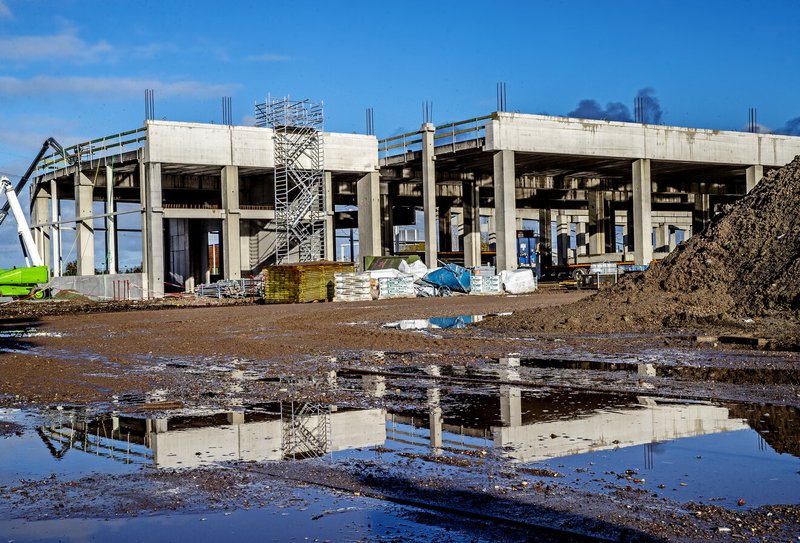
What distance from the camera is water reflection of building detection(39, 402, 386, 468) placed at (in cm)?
734

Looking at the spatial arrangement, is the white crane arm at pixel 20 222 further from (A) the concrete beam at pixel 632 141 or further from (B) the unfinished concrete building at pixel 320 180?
(A) the concrete beam at pixel 632 141

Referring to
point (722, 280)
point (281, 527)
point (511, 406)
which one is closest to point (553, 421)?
point (511, 406)

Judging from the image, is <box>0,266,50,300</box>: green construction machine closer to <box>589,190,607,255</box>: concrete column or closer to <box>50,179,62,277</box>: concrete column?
<box>50,179,62,277</box>: concrete column

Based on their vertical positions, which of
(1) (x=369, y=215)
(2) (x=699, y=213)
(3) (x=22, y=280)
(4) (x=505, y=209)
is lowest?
(3) (x=22, y=280)

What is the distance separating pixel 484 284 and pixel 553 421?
37181mm

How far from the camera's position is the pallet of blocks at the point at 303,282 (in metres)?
42.4

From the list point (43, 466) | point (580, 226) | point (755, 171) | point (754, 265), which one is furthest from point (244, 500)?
point (580, 226)

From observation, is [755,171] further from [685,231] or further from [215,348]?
[215,348]

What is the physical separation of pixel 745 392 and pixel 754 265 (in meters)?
13.5

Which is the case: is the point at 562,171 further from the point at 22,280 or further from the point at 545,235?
the point at 22,280

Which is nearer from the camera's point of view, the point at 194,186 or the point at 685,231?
the point at 194,186

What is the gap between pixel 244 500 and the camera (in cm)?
579

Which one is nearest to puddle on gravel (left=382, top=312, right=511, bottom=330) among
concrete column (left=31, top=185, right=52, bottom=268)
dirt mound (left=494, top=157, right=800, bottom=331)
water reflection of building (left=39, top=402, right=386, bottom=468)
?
dirt mound (left=494, top=157, right=800, bottom=331)

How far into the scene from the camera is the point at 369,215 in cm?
5784
